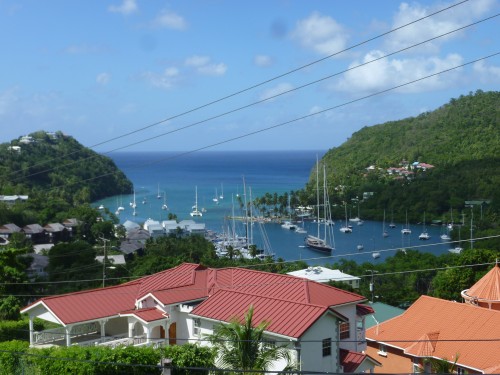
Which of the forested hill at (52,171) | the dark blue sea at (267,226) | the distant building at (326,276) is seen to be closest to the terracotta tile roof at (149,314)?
the dark blue sea at (267,226)

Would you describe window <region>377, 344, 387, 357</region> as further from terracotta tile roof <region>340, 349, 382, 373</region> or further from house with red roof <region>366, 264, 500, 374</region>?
terracotta tile roof <region>340, 349, 382, 373</region>

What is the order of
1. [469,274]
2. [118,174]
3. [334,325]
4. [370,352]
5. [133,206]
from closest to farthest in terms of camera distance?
[334,325] < [370,352] < [469,274] < [133,206] < [118,174]

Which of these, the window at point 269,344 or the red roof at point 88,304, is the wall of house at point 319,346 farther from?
the red roof at point 88,304

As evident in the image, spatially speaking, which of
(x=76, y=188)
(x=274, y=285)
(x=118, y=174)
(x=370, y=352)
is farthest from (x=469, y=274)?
(x=118, y=174)

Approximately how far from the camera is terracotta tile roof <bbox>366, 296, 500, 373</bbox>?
1645cm

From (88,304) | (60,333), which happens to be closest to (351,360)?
(88,304)

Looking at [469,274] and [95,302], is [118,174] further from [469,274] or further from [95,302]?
[95,302]

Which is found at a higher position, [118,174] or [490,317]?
[118,174]

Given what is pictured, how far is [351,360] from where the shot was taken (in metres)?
16.0

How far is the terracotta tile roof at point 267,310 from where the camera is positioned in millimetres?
14547

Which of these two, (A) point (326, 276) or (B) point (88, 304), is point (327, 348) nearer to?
(B) point (88, 304)

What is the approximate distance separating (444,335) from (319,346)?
493 cm

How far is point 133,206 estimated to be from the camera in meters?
97.4

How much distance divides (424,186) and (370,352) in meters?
65.3
